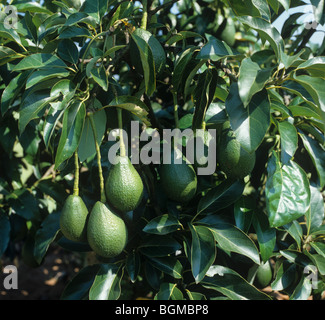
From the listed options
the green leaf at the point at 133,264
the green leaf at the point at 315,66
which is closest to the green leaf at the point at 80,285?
the green leaf at the point at 133,264

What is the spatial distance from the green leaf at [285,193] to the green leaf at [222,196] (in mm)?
82

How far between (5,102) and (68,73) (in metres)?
0.19

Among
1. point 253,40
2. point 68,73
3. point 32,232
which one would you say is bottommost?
point 32,232

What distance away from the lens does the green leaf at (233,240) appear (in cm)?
93

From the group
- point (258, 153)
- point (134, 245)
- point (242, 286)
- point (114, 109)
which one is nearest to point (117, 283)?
point (134, 245)

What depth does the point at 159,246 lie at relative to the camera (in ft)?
3.39

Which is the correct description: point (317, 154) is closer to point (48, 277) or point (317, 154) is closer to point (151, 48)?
point (151, 48)

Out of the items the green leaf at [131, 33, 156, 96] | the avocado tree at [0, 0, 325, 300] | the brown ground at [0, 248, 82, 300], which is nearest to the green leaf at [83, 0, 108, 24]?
the avocado tree at [0, 0, 325, 300]

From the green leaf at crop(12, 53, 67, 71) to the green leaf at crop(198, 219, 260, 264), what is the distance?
1.93 feet

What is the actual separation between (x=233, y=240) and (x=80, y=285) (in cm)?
46

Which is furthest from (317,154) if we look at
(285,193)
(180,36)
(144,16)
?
(144,16)

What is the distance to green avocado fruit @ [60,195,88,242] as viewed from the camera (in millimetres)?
893

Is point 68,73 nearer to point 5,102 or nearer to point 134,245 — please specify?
point 5,102

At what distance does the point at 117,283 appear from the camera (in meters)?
1.01
